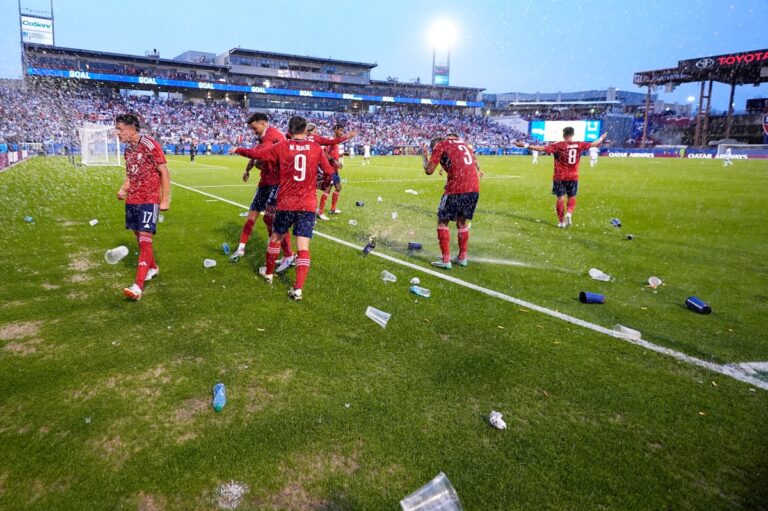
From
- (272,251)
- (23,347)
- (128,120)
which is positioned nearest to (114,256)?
(128,120)

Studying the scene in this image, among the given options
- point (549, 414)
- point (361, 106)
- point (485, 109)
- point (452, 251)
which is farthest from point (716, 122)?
point (549, 414)

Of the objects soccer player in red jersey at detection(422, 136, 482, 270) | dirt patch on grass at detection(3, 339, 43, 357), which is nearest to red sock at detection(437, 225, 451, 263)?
soccer player in red jersey at detection(422, 136, 482, 270)

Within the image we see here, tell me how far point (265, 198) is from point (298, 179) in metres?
1.89

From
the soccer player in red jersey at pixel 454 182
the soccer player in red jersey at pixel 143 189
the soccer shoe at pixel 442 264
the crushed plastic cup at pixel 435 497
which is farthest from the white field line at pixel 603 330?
the soccer player in red jersey at pixel 143 189

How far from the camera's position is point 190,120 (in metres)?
59.6

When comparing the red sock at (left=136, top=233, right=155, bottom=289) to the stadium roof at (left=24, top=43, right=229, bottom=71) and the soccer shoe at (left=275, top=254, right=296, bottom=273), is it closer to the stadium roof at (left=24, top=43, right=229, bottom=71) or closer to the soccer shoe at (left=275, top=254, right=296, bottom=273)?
the soccer shoe at (left=275, top=254, right=296, bottom=273)

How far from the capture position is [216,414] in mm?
3338

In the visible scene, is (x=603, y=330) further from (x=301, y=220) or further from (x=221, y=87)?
(x=221, y=87)

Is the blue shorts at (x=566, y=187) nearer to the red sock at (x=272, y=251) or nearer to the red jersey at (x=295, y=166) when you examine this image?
the red jersey at (x=295, y=166)

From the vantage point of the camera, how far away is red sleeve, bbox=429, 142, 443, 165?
720 centimetres

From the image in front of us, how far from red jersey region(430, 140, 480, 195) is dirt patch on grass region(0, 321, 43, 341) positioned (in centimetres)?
544

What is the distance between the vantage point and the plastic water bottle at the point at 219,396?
338 centimetres

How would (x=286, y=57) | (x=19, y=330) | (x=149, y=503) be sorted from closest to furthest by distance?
1. (x=149, y=503)
2. (x=19, y=330)
3. (x=286, y=57)

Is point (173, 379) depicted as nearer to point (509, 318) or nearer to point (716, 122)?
point (509, 318)
